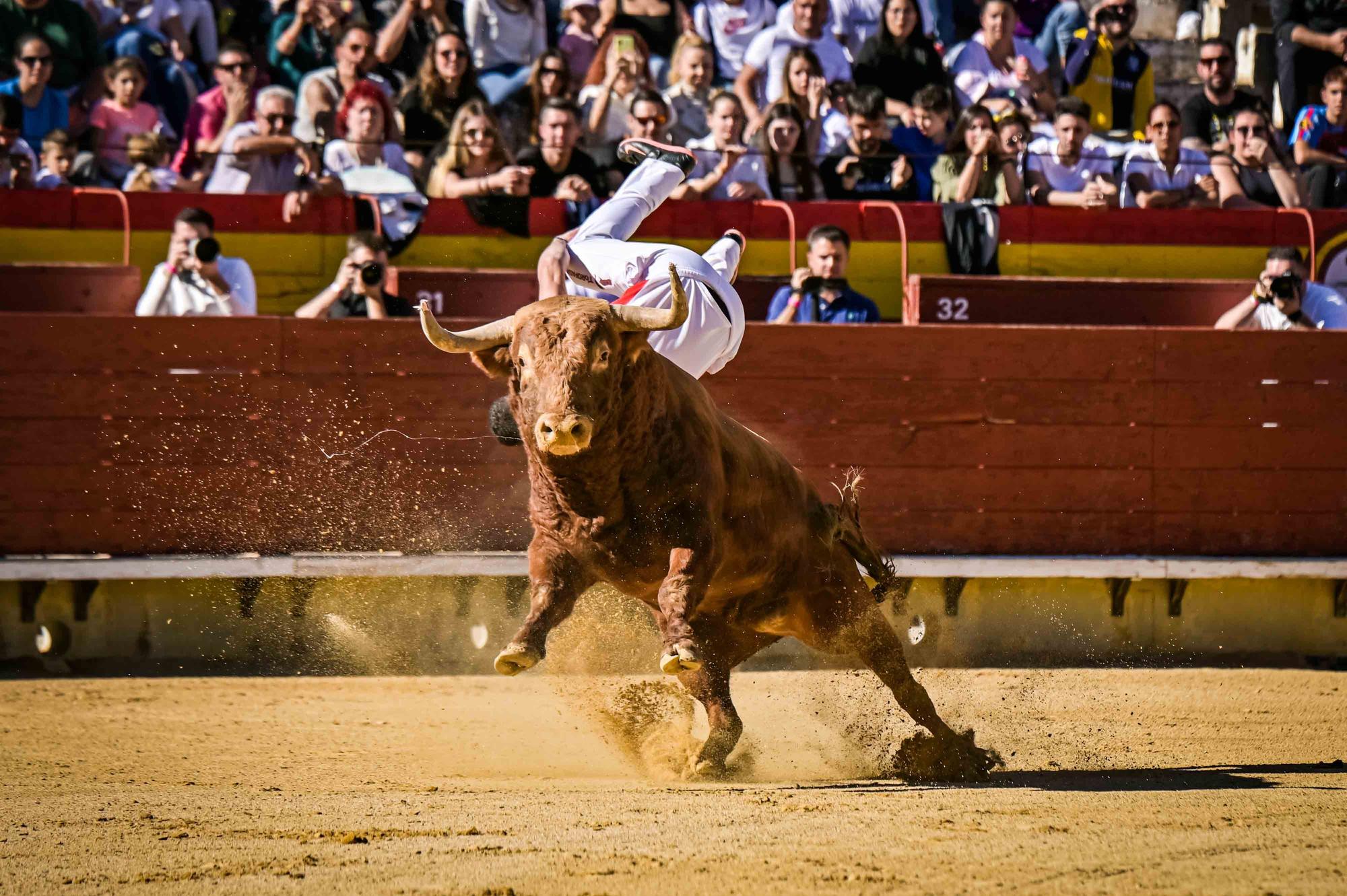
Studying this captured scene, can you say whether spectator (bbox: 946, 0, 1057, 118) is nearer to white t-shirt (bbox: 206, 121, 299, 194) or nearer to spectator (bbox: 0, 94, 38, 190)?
white t-shirt (bbox: 206, 121, 299, 194)

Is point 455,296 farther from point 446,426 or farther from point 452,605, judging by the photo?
point 452,605

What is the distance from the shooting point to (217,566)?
693cm

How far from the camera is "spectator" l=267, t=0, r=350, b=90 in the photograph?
841cm

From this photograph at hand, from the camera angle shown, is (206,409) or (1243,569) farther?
(1243,569)

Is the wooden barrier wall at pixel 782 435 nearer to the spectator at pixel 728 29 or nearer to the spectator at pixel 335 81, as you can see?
the spectator at pixel 335 81

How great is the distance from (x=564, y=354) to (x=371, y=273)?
3404 millimetres

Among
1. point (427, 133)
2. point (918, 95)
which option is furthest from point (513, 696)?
point (918, 95)

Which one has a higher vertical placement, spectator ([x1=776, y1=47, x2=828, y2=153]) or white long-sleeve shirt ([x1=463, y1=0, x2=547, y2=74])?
white long-sleeve shirt ([x1=463, y1=0, x2=547, y2=74])

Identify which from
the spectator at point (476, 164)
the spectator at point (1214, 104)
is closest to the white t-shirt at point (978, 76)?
the spectator at point (1214, 104)

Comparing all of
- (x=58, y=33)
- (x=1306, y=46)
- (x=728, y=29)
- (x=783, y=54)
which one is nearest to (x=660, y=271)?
(x=783, y=54)

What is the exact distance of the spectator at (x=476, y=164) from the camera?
24.9 feet

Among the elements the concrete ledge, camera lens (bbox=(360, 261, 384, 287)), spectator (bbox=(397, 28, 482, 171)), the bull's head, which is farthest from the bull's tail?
spectator (bbox=(397, 28, 482, 171))

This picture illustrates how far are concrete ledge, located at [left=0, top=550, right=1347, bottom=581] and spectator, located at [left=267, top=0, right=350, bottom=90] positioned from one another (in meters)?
2.81

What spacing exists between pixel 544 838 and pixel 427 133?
518cm
